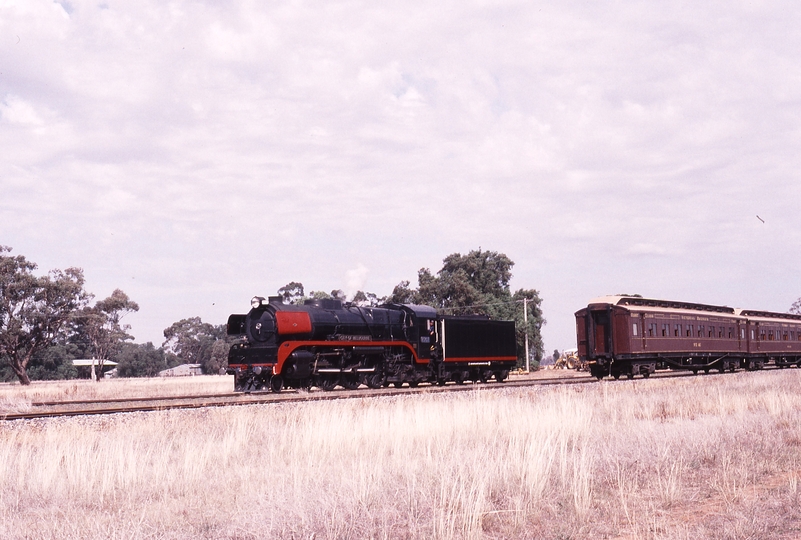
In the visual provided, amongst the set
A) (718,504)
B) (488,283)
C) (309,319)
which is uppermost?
(488,283)

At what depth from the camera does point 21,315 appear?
207ft

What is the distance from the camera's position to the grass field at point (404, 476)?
7.00 meters

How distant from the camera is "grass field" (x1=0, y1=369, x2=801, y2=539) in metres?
7.00

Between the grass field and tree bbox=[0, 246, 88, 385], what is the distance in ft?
175

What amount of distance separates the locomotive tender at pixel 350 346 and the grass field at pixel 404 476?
7.95 meters

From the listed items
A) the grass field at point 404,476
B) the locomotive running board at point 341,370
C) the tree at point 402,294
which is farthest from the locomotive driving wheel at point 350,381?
the tree at point 402,294

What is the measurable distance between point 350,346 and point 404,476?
54.6 feet

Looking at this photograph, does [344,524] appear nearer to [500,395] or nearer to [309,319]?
[500,395]

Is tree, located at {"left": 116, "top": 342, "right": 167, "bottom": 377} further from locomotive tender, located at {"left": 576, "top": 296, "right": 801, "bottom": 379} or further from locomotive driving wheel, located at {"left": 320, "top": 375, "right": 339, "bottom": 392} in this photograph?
locomotive driving wheel, located at {"left": 320, "top": 375, "right": 339, "bottom": 392}

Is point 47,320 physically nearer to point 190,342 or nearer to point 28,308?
point 28,308

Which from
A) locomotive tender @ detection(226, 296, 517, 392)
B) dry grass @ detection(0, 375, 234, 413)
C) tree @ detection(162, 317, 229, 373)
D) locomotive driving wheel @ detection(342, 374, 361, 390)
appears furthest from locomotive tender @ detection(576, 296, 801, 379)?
tree @ detection(162, 317, 229, 373)

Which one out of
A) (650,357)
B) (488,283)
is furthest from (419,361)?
(488,283)

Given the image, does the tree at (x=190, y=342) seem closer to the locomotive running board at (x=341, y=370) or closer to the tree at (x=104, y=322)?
the tree at (x=104, y=322)

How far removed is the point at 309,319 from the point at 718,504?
709 inches
